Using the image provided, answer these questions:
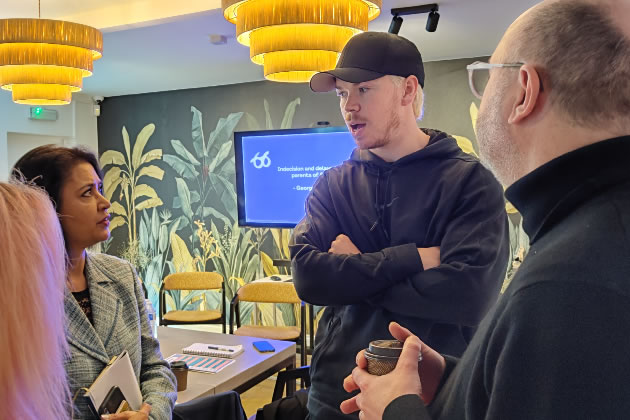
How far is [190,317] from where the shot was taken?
521 centimetres

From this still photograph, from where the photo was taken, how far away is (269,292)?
4.55 metres

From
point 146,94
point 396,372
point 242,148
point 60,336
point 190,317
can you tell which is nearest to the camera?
point 396,372

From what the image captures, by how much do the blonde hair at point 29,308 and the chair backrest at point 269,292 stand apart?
3.47m

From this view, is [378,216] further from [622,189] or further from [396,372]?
[622,189]

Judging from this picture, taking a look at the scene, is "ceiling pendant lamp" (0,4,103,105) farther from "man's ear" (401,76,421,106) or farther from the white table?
"man's ear" (401,76,421,106)

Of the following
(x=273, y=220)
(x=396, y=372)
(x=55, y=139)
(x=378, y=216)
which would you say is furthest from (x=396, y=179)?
(x=55, y=139)

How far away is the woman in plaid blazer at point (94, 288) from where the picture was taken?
157cm

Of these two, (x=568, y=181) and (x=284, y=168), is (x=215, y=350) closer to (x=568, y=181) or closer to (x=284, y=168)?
(x=568, y=181)

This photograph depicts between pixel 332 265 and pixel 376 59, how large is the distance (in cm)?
58

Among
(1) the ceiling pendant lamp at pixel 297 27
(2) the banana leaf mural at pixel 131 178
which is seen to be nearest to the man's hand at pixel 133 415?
(1) the ceiling pendant lamp at pixel 297 27

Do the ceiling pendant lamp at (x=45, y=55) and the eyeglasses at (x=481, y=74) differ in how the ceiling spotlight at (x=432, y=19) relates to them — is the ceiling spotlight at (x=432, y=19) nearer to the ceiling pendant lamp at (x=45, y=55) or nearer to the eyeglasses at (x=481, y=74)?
the ceiling pendant lamp at (x=45, y=55)

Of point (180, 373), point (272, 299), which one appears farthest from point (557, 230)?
point (272, 299)

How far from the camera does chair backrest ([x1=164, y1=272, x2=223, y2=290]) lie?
5.33 meters

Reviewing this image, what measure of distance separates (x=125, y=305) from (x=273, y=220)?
384cm
